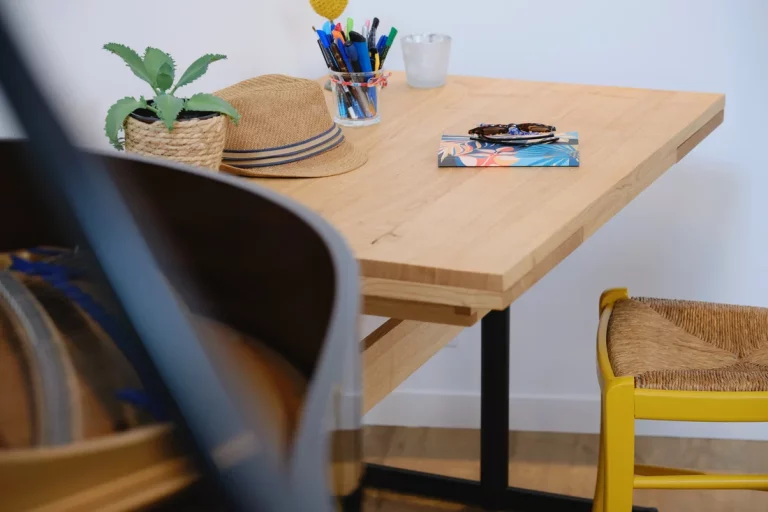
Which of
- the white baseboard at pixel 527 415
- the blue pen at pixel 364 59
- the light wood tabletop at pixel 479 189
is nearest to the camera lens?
the light wood tabletop at pixel 479 189

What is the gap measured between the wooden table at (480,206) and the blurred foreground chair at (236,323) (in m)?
0.50

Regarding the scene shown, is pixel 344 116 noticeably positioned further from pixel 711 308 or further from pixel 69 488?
pixel 69 488

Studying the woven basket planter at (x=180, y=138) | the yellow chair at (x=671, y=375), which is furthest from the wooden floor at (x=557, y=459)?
the woven basket planter at (x=180, y=138)

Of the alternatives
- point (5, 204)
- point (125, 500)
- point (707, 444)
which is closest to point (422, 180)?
point (5, 204)

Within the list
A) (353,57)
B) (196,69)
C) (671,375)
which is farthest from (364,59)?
(671,375)

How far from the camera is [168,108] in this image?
1.16m

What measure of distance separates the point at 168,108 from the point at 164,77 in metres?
0.05

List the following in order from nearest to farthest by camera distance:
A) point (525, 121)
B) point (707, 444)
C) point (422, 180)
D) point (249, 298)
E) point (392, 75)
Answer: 1. point (249, 298)
2. point (422, 180)
3. point (525, 121)
4. point (392, 75)
5. point (707, 444)

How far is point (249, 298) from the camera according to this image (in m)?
0.47

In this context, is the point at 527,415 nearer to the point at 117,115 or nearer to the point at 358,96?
the point at 358,96

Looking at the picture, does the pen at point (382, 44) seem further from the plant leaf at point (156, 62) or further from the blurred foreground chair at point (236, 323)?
the blurred foreground chair at point (236, 323)

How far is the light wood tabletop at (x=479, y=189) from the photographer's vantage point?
976 mm

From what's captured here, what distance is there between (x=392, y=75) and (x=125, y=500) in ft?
5.60

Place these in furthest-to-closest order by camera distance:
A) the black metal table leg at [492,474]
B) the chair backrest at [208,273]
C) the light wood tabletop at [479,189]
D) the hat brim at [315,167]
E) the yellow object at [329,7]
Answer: the black metal table leg at [492,474] → the yellow object at [329,7] → the hat brim at [315,167] → the light wood tabletop at [479,189] → the chair backrest at [208,273]
